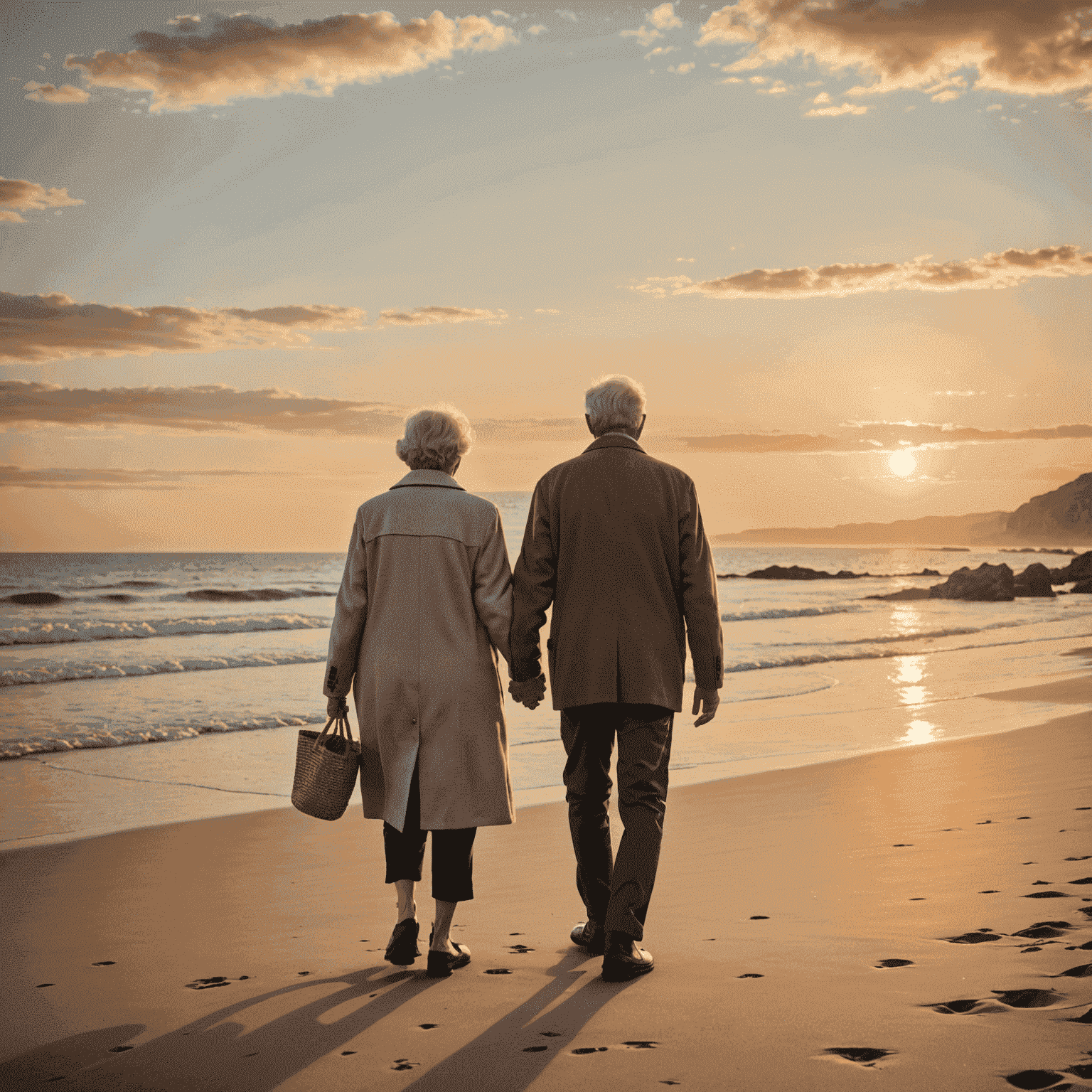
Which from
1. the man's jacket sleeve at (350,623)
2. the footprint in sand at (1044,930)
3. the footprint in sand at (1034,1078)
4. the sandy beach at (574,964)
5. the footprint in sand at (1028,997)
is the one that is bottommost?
the sandy beach at (574,964)

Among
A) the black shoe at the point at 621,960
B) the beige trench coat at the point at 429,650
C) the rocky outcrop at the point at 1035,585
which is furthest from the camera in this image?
the rocky outcrop at the point at 1035,585

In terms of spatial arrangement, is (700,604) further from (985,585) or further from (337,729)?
(985,585)

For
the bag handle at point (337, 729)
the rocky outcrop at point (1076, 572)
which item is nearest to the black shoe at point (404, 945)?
the bag handle at point (337, 729)

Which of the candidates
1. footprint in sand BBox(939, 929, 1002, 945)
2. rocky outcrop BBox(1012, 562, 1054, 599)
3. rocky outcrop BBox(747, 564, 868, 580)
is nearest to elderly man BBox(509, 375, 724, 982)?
footprint in sand BBox(939, 929, 1002, 945)

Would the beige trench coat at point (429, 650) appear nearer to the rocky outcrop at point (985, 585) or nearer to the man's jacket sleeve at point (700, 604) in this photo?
the man's jacket sleeve at point (700, 604)

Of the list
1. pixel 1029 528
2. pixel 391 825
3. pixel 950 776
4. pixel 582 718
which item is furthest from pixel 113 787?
pixel 1029 528

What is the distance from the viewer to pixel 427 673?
10.9 ft

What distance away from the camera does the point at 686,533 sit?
332 cm

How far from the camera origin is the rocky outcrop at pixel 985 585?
3228 cm

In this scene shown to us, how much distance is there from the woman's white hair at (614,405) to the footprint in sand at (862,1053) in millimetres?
1980

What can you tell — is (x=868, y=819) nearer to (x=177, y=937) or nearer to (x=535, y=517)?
(x=535, y=517)

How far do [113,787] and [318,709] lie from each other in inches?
139

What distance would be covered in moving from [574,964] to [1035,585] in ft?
115

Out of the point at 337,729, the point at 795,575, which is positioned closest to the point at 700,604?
the point at 337,729
